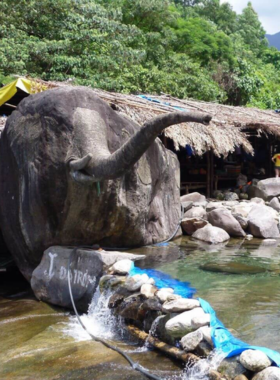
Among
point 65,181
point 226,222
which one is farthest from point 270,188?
point 65,181

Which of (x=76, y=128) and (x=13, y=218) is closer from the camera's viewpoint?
(x=76, y=128)

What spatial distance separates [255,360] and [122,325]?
78.5 inches

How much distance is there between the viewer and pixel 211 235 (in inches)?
348

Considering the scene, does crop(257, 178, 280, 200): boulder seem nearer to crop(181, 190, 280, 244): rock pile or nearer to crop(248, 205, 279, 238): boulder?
crop(181, 190, 280, 244): rock pile

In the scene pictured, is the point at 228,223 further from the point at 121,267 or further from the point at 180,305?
the point at 180,305

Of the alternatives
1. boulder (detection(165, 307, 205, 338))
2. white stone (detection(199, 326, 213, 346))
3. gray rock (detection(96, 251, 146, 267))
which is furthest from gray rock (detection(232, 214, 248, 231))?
white stone (detection(199, 326, 213, 346))

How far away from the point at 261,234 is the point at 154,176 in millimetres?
2839

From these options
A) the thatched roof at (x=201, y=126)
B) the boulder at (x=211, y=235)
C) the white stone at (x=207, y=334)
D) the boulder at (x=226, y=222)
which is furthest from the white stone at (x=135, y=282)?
the thatched roof at (x=201, y=126)

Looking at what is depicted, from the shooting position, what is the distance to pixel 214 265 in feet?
22.6

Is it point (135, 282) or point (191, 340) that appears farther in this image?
point (135, 282)

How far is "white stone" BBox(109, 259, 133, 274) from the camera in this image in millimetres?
5723

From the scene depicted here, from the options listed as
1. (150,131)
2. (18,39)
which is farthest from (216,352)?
(18,39)

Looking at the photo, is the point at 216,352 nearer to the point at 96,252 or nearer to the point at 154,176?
the point at 96,252

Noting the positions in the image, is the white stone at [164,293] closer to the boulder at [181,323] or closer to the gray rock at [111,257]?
the boulder at [181,323]
